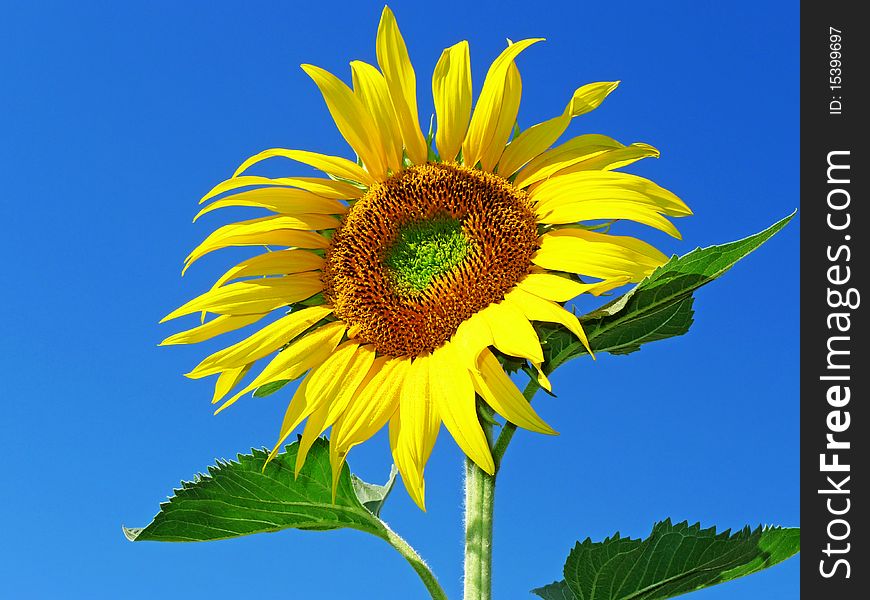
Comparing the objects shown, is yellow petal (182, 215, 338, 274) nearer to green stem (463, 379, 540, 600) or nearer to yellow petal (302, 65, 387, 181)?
yellow petal (302, 65, 387, 181)

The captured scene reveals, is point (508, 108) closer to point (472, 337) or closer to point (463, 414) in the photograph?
point (472, 337)

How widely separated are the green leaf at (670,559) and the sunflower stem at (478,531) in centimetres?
30

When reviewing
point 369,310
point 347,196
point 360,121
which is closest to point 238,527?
point 369,310

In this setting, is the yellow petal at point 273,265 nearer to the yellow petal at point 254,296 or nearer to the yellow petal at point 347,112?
the yellow petal at point 254,296

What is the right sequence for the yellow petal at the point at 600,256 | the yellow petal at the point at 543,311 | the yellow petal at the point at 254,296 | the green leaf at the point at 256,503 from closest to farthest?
1. the yellow petal at the point at 543,311
2. the yellow petal at the point at 600,256
3. the yellow petal at the point at 254,296
4. the green leaf at the point at 256,503

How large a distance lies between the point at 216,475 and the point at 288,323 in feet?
2.11

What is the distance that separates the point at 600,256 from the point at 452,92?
2.58ft

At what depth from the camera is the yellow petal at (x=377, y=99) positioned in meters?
3.51

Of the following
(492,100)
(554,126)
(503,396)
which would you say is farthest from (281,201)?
(503,396)

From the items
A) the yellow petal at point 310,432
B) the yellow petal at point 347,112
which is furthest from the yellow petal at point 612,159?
the yellow petal at point 310,432

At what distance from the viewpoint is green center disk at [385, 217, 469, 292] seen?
11.7ft

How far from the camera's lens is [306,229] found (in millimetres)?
3639

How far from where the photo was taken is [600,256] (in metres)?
3.16

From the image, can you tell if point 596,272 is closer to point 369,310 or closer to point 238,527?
point 369,310
